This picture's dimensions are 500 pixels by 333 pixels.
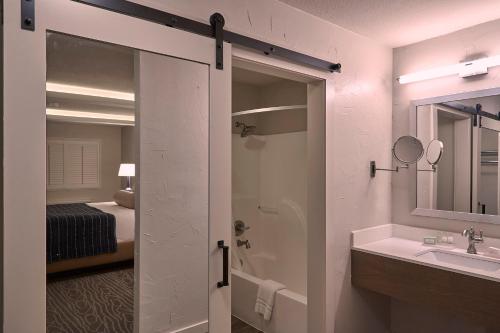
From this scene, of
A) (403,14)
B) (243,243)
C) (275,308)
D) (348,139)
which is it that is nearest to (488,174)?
(348,139)

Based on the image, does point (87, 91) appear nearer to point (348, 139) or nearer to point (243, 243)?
point (348, 139)

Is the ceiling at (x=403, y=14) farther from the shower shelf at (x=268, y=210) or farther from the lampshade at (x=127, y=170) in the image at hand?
the shower shelf at (x=268, y=210)

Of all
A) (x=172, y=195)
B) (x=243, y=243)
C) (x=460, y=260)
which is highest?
(x=172, y=195)

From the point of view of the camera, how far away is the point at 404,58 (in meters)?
2.73

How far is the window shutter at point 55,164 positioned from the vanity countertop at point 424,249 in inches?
74.2

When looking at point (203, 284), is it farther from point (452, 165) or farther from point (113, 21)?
point (452, 165)

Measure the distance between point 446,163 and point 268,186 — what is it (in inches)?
65.8

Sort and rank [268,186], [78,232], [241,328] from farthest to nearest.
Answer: [268,186], [241,328], [78,232]

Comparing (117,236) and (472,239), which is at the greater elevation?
(117,236)

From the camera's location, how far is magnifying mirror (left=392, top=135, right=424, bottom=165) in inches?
99.2

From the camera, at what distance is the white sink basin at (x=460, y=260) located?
2.14 meters

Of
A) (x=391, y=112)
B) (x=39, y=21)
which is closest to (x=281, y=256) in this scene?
(x=391, y=112)

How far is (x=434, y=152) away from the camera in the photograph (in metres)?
2.56

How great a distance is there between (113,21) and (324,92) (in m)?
1.35
